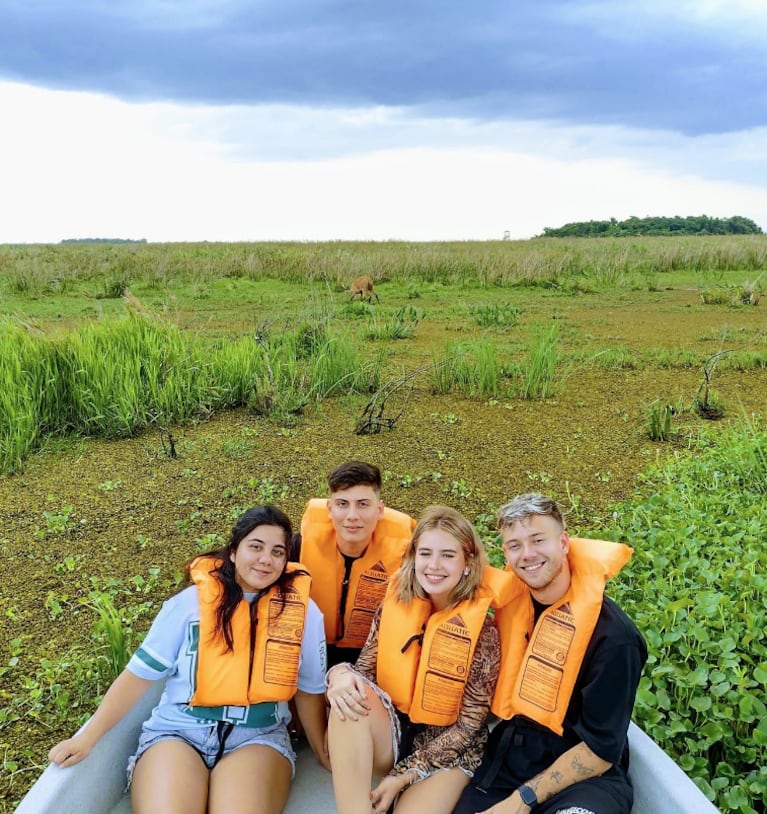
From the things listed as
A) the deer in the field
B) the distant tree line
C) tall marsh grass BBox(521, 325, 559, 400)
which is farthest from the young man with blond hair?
the distant tree line

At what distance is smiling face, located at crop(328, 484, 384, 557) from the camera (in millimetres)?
2830

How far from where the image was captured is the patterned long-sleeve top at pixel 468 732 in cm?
246

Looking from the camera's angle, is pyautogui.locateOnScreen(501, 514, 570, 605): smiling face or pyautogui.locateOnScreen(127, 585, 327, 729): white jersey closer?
pyautogui.locateOnScreen(501, 514, 570, 605): smiling face

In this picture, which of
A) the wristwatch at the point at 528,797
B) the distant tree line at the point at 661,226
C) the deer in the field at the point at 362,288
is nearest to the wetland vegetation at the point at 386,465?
the wristwatch at the point at 528,797

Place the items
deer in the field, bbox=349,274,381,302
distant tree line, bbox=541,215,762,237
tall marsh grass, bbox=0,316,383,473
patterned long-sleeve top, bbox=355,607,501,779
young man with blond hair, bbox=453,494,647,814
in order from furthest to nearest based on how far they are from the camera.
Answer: distant tree line, bbox=541,215,762,237 → deer in the field, bbox=349,274,381,302 → tall marsh grass, bbox=0,316,383,473 → patterned long-sleeve top, bbox=355,607,501,779 → young man with blond hair, bbox=453,494,647,814

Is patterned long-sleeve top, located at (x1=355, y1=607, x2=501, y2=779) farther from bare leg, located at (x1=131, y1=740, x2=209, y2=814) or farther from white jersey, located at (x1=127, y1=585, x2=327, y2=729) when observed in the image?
bare leg, located at (x1=131, y1=740, x2=209, y2=814)

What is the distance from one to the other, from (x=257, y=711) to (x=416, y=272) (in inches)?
665

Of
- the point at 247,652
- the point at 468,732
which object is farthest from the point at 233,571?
the point at 468,732

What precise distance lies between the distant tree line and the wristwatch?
62131 mm

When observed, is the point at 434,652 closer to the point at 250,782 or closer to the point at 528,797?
the point at 528,797

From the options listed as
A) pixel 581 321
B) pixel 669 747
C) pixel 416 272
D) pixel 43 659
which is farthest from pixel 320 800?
pixel 416 272

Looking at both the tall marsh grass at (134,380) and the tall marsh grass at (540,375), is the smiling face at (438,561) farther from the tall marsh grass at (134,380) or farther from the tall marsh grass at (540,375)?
the tall marsh grass at (540,375)

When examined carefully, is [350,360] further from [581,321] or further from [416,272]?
[416,272]

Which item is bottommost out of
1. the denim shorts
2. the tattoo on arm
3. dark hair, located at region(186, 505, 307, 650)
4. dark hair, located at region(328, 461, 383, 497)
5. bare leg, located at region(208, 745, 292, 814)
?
bare leg, located at region(208, 745, 292, 814)
